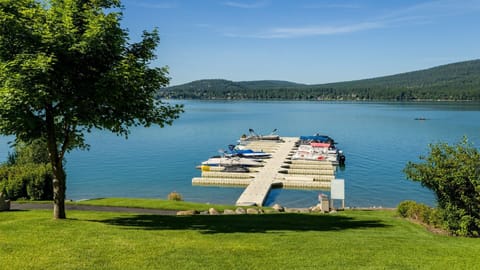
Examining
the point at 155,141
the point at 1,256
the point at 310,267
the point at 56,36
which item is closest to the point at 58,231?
the point at 1,256

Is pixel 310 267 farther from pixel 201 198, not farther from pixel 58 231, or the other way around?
pixel 201 198

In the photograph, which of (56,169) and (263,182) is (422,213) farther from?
(263,182)

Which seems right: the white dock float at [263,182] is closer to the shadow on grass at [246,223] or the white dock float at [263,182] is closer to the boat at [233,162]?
the boat at [233,162]

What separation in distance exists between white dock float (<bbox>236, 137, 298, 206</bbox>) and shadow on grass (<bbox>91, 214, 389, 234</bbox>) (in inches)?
628

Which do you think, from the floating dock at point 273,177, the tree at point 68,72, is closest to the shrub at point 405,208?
the tree at point 68,72

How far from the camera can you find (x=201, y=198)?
1538 inches

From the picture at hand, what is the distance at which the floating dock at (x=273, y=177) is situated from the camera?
39.4 metres

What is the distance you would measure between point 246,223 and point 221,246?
15.1 ft

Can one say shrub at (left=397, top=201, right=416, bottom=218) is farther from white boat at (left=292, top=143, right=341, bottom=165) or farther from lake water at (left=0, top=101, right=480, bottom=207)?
white boat at (left=292, top=143, right=341, bottom=165)

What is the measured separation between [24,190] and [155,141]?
5901cm

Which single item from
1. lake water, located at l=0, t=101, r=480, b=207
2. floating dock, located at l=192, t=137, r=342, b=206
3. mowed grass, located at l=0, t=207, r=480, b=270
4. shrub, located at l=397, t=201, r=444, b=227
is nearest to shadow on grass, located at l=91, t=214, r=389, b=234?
mowed grass, located at l=0, t=207, r=480, b=270

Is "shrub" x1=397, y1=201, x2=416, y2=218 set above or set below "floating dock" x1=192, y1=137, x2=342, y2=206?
above

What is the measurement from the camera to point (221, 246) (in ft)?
36.6

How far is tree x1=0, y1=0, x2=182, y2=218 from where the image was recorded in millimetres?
11891
